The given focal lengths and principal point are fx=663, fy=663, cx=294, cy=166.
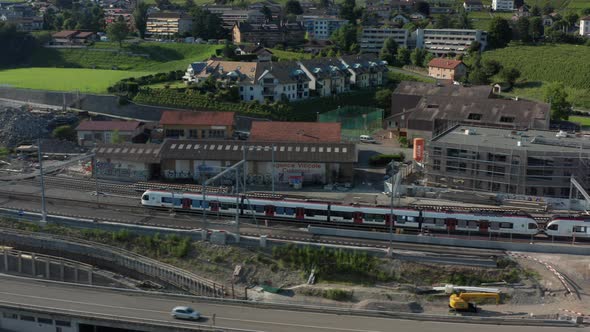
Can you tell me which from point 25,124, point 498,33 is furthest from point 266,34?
Result: point 25,124

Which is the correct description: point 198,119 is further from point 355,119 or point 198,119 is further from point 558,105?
point 558,105

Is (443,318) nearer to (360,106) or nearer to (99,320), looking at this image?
(99,320)

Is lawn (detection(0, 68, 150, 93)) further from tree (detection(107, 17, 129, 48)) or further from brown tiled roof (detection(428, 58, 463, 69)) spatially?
brown tiled roof (detection(428, 58, 463, 69))

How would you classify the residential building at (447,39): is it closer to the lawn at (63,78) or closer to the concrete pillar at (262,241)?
the lawn at (63,78)

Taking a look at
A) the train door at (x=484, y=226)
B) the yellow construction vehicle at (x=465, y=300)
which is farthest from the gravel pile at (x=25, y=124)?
the yellow construction vehicle at (x=465, y=300)

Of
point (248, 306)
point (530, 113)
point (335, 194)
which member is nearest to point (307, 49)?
point (530, 113)
